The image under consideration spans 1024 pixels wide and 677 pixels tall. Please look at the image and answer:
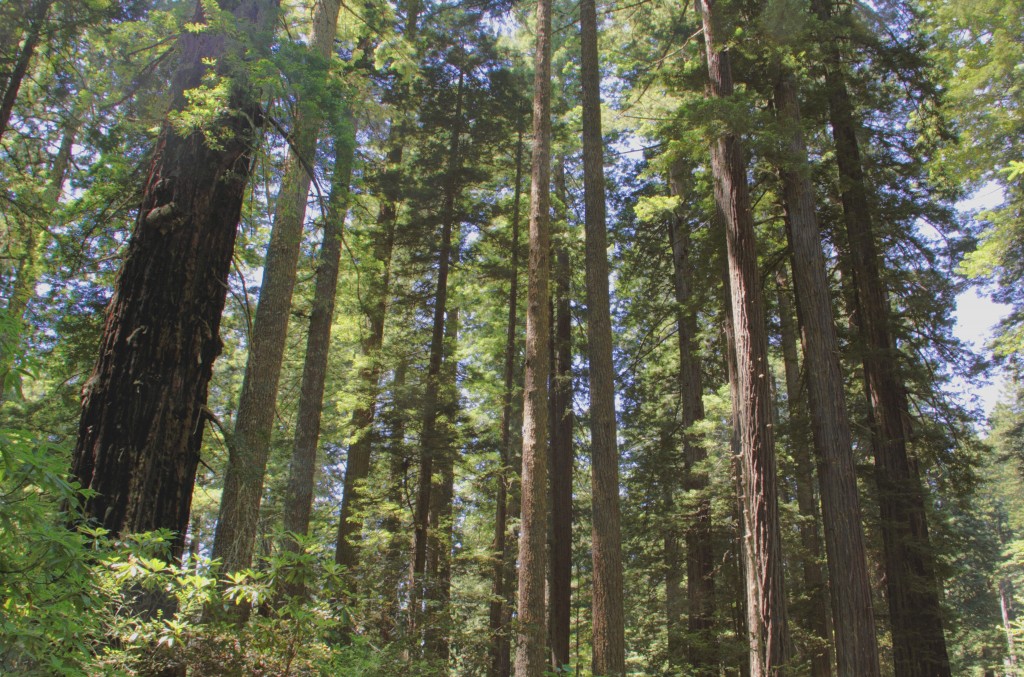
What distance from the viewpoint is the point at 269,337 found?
8.55 metres

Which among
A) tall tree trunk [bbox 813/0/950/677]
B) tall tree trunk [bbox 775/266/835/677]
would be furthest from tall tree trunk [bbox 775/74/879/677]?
tall tree trunk [bbox 813/0/950/677]

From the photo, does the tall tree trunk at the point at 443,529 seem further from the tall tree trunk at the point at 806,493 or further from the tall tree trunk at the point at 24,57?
the tall tree trunk at the point at 24,57

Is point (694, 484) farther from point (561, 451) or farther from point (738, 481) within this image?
point (561, 451)

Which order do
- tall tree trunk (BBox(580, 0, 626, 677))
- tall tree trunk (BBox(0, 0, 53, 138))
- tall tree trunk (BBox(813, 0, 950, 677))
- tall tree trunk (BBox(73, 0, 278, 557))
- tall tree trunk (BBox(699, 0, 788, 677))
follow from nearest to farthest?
tall tree trunk (BBox(73, 0, 278, 557))
tall tree trunk (BBox(0, 0, 53, 138))
tall tree trunk (BBox(699, 0, 788, 677))
tall tree trunk (BBox(580, 0, 626, 677))
tall tree trunk (BBox(813, 0, 950, 677))

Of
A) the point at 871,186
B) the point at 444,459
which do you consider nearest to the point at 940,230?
the point at 871,186

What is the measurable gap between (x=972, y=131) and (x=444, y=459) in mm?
11311

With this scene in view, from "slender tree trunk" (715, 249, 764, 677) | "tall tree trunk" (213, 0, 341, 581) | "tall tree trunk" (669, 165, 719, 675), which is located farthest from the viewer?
"tall tree trunk" (669, 165, 719, 675)

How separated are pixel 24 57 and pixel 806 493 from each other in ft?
55.3

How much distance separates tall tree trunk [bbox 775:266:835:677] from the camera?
1119 centimetres

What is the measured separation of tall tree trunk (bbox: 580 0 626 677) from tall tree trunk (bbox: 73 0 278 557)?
17.6 ft

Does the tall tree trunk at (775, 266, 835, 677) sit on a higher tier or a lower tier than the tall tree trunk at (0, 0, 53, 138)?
lower

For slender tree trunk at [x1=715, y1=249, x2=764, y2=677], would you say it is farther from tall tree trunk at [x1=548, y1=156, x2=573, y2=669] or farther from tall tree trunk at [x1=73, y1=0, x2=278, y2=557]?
tall tree trunk at [x1=73, y1=0, x2=278, y2=557]

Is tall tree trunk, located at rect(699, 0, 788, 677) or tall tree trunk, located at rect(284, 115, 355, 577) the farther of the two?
tall tree trunk, located at rect(284, 115, 355, 577)

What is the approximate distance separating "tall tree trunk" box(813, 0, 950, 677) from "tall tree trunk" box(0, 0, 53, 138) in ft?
37.2
